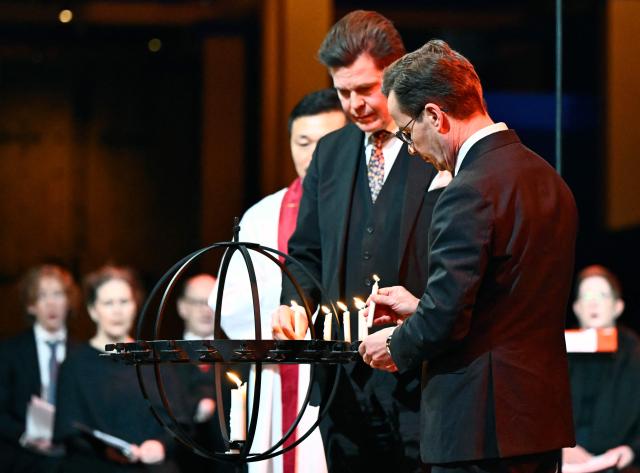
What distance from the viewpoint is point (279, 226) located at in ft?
12.6

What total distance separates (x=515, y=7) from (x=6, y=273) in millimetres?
3359

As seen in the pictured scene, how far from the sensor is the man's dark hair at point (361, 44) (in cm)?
318

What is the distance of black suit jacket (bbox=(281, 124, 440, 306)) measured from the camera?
299cm

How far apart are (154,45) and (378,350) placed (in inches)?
213

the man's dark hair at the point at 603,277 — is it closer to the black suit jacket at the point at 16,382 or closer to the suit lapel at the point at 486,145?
the black suit jacket at the point at 16,382

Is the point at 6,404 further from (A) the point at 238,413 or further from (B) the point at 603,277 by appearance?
(A) the point at 238,413

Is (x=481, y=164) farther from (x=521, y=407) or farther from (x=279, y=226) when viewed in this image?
(x=279, y=226)

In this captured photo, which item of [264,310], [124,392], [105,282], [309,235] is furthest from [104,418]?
[309,235]

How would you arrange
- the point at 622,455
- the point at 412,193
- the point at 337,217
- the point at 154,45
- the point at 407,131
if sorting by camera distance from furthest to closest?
the point at 154,45 → the point at 622,455 → the point at 337,217 → the point at 412,193 → the point at 407,131

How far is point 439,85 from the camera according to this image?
8.32ft

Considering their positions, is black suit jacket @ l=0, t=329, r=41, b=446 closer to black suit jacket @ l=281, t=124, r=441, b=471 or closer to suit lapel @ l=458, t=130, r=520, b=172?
black suit jacket @ l=281, t=124, r=441, b=471

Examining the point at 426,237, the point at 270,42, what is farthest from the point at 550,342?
the point at 270,42

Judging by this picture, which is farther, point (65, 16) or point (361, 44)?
point (65, 16)

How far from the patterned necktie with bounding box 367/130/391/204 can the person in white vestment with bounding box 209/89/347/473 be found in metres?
0.67
